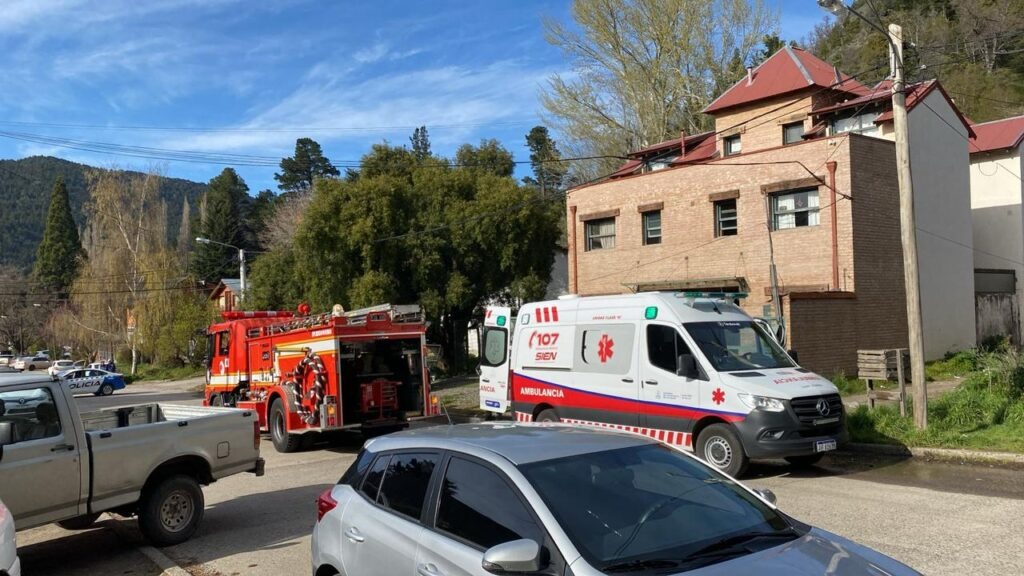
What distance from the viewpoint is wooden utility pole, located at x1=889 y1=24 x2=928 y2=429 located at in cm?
1253

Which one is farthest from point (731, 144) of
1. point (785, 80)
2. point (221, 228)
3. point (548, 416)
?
point (221, 228)

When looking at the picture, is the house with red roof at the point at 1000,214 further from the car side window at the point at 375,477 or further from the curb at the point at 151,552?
the car side window at the point at 375,477

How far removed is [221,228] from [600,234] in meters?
66.6

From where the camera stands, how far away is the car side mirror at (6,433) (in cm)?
699

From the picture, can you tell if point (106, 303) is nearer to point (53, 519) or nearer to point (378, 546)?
point (53, 519)

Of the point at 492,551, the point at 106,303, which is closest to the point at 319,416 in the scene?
the point at 492,551

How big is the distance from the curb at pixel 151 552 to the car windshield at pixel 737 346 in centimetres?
697

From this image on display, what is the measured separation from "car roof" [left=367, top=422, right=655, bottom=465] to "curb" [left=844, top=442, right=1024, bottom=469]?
343 inches

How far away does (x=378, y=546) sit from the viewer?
4434 mm

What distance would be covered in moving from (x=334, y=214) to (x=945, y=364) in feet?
68.0

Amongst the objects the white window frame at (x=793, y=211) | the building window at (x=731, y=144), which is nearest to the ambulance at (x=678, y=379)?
the white window frame at (x=793, y=211)

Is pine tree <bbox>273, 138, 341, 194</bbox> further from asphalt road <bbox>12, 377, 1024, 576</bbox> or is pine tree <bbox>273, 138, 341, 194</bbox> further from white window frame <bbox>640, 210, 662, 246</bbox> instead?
asphalt road <bbox>12, 377, 1024, 576</bbox>

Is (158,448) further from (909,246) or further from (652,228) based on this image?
(652,228)

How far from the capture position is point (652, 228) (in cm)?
2684
